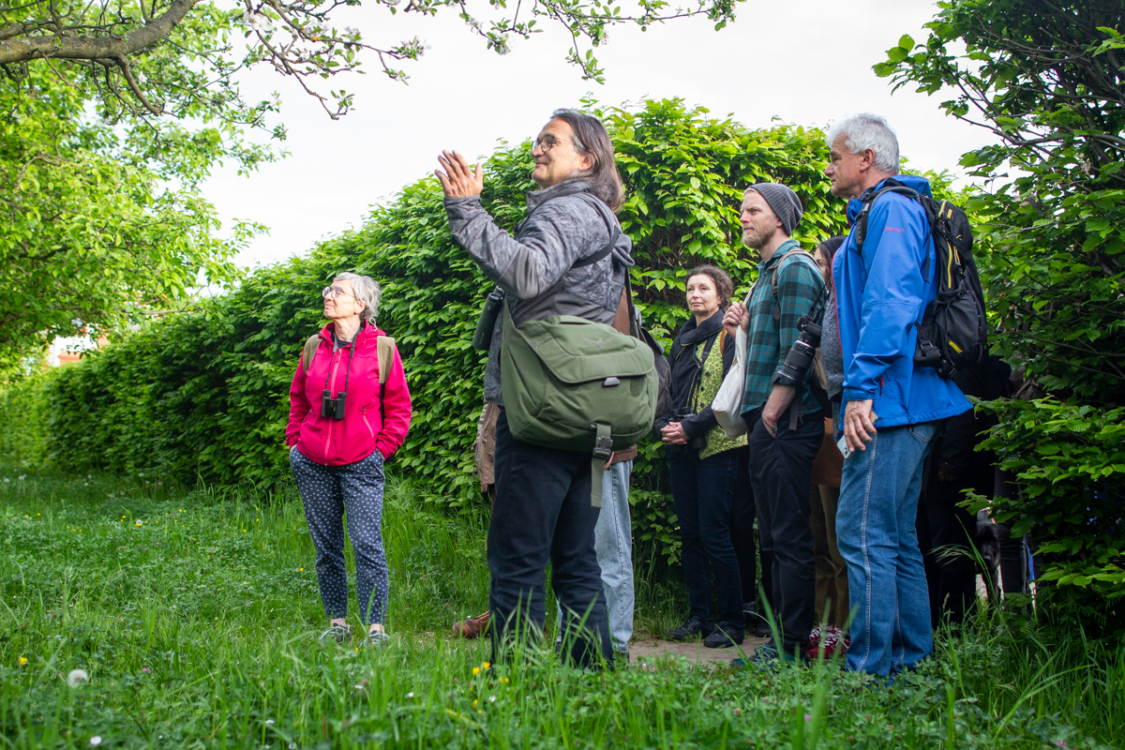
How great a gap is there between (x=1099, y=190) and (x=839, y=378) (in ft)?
3.78

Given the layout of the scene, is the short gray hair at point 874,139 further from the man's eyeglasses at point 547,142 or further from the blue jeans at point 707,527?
the blue jeans at point 707,527

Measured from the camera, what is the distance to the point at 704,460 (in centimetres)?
460

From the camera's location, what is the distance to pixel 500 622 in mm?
2580

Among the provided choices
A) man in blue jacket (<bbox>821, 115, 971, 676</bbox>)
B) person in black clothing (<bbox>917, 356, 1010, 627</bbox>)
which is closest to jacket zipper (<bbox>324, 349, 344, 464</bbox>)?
man in blue jacket (<bbox>821, 115, 971, 676</bbox>)

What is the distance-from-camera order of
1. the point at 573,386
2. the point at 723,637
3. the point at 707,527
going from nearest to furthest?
the point at 573,386
the point at 723,637
the point at 707,527

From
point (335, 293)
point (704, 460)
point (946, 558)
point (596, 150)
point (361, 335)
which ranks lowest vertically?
point (946, 558)

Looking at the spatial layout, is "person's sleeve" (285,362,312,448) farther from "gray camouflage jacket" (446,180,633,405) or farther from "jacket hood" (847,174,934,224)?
"jacket hood" (847,174,934,224)

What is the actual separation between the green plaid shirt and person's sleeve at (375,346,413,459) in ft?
6.12

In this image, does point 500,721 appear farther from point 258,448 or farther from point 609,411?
point 258,448

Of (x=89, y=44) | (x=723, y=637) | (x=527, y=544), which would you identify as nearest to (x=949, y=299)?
(x=527, y=544)

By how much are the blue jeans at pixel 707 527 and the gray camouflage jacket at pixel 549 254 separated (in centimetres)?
197

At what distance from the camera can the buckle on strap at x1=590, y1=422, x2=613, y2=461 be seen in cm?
253

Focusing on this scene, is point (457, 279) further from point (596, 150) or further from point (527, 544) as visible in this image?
point (527, 544)

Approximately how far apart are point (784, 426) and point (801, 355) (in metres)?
0.32
